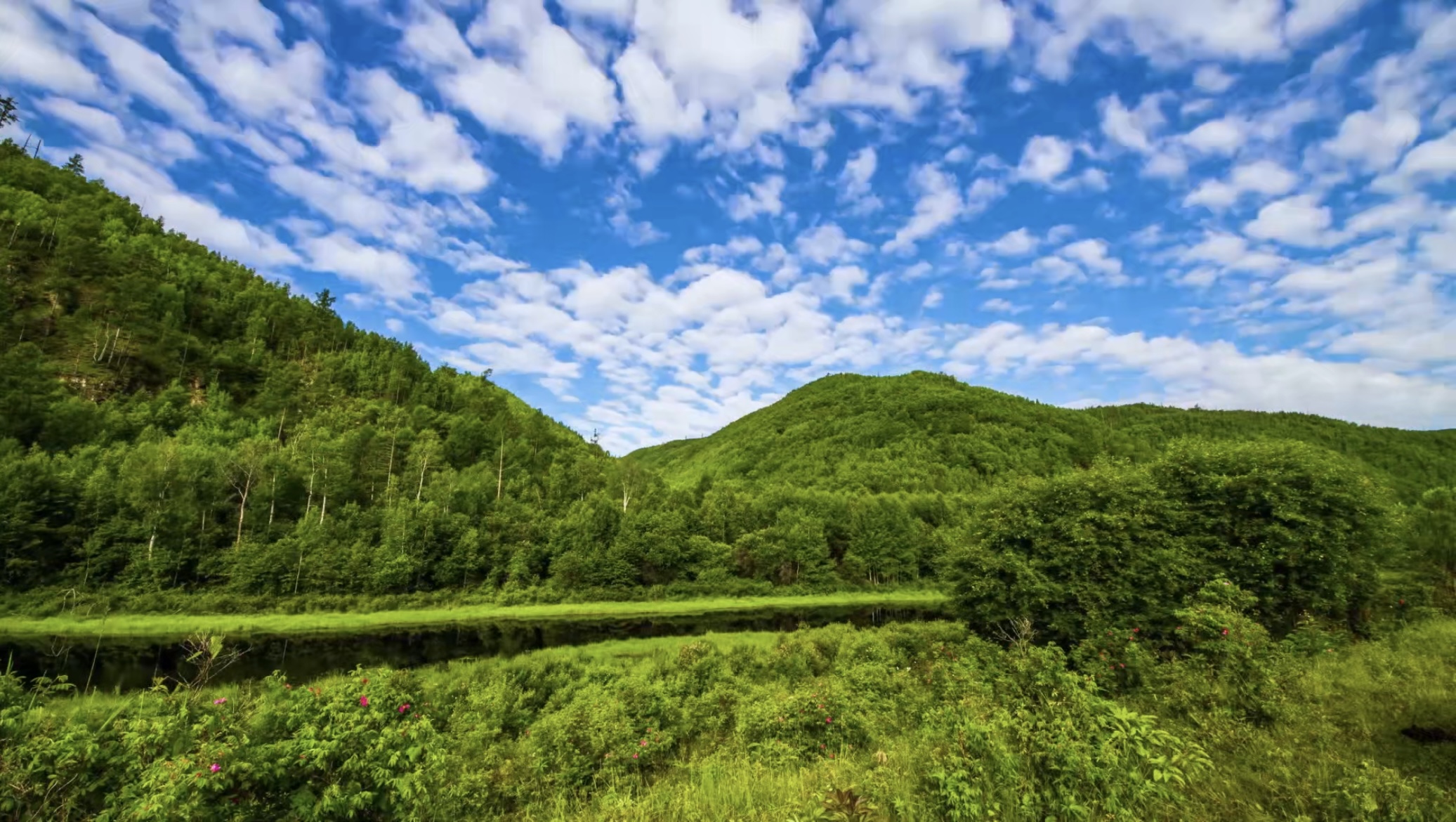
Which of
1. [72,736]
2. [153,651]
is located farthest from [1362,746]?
[153,651]

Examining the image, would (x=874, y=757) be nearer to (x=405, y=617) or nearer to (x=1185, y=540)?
(x=1185, y=540)

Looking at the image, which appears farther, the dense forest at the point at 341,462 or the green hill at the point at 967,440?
the green hill at the point at 967,440

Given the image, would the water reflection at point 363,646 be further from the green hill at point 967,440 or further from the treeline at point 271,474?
the green hill at point 967,440

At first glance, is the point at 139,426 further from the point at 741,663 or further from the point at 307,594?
the point at 741,663

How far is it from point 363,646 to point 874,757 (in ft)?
176

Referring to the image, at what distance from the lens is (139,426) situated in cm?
8344

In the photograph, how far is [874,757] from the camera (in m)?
8.72

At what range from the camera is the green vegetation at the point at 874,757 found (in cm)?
542

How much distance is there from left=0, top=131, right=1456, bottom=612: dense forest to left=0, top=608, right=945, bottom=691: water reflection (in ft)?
47.1

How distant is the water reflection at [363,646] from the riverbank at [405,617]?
83.6 inches

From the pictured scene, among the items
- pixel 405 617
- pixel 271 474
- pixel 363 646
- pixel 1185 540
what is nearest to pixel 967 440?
pixel 1185 540

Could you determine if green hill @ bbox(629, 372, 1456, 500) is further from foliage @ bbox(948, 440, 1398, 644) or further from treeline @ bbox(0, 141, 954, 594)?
foliage @ bbox(948, 440, 1398, 644)

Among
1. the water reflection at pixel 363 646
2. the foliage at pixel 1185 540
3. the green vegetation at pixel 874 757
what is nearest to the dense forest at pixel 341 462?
the foliage at pixel 1185 540

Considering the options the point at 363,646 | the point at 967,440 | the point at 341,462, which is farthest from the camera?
the point at 967,440
